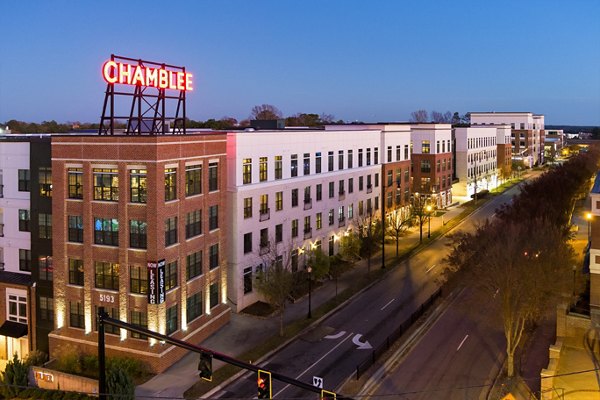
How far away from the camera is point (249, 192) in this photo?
46.8 meters

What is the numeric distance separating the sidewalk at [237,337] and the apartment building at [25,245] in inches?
431

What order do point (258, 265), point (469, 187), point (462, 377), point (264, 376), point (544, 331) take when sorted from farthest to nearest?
point (469, 187) < point (258, 265) < point (544, 331) < point (462, 377) < point (264, 376)

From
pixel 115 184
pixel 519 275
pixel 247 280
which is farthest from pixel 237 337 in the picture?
pixel 519 275

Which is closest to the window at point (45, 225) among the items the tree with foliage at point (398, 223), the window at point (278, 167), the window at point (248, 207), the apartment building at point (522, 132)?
the window at point (248, 207)

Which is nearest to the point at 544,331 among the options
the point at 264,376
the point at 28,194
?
the point at 264,376

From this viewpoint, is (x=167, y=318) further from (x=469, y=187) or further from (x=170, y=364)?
(x=469, y=187)

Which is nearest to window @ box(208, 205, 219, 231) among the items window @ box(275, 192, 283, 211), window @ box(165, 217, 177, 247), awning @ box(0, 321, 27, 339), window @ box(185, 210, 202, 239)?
window @ box(185, 210, 202, 239)

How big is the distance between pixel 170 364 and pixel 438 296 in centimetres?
2251

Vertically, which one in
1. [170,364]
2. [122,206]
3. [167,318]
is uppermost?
[122,206]

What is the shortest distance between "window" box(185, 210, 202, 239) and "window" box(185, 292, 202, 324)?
14.2 feet

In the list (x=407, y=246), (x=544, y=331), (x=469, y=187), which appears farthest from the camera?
(x=469, y=187)

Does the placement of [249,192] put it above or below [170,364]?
above

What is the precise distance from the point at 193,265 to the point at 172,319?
420 centimetres

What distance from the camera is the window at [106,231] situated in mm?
37375
